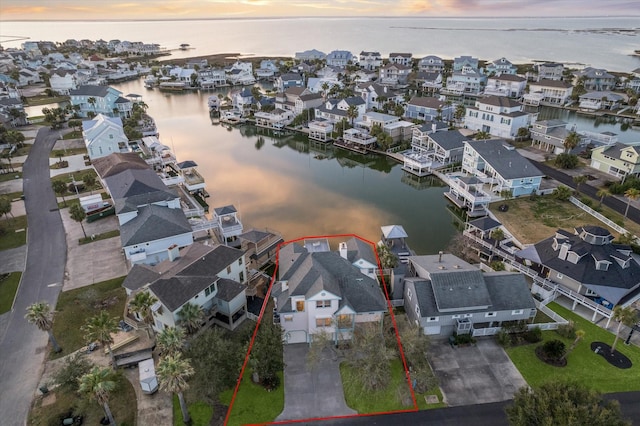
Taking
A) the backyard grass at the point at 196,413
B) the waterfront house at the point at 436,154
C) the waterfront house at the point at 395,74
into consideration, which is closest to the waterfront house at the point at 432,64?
the waterfront house at the point at 395,74

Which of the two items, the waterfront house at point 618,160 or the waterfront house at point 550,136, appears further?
the waterfront house at point 550,136

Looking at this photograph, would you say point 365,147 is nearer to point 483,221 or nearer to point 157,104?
point 483,221

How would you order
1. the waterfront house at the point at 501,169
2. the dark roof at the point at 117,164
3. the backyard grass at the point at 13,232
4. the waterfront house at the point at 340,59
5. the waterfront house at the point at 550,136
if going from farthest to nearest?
the waterfront house at the point at 340,59 < the waterfront house at the point at 550,136 < the waterfront house at the point at 501,169 < the dark roof at the point at 117,164 < the backyard grass at the point at 13,232

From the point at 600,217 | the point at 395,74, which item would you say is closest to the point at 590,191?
the point at 600,217

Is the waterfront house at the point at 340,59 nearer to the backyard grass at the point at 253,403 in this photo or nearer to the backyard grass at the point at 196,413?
the backyard grass at the point at 253,403

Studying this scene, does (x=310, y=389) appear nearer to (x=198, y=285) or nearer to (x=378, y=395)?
(x=378, y=395)
